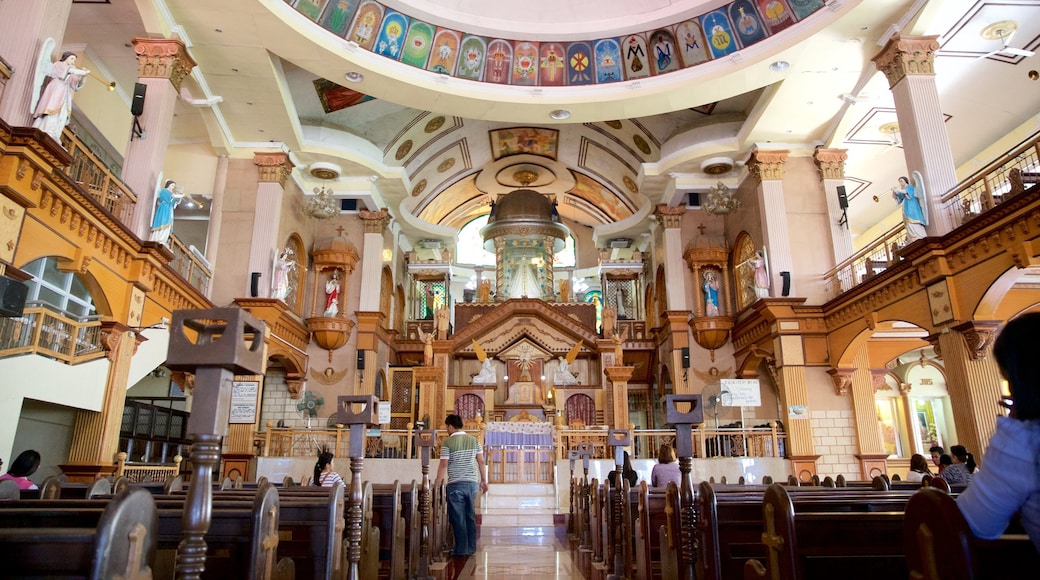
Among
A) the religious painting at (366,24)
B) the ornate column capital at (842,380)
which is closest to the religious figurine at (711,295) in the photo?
the ornate column capital at (842,380)

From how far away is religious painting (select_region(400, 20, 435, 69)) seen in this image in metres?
13.9

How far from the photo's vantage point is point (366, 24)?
43.3ft

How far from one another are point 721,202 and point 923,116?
542 cm

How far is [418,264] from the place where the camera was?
909 inches

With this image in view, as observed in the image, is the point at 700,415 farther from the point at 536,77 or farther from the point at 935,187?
→ the point at 536,77

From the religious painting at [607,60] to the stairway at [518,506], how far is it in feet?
30.1

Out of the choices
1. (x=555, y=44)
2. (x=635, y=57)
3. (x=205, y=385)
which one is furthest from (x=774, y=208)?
(x=205, y=385)

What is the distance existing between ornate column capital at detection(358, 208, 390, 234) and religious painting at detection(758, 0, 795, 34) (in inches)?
426

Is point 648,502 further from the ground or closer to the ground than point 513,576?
further from the ground

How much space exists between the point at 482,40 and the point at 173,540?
524 inches

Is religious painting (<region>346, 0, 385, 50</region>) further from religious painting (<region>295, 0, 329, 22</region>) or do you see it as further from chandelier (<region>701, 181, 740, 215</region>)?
chandelier (<region>701, 181, 740, 215</region>)

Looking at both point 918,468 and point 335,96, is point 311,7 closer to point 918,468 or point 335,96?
point 335,96

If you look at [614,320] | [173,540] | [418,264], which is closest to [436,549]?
[173,540]

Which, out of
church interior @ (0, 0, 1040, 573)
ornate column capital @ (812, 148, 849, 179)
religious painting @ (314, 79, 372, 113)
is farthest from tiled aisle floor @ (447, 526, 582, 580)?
religious painting @ (314, 79, 372, 113)
